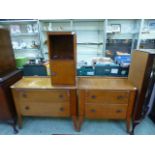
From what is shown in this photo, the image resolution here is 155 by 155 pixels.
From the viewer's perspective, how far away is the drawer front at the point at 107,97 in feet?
4.66

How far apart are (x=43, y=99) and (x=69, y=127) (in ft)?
2.00

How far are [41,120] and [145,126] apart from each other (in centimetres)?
159

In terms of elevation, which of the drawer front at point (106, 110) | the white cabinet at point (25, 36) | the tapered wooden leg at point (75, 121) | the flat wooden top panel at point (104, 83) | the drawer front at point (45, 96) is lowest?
the tapered wooden leg at point (75, 121)

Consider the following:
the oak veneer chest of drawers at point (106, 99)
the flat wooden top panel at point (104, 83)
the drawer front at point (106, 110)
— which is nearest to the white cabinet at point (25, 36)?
the flat wooden top panel at point (104, 83)

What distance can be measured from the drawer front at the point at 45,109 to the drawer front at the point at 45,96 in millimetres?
58

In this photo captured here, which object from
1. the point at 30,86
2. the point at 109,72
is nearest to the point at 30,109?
the point at 30,86

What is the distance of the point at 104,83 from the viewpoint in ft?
5.16

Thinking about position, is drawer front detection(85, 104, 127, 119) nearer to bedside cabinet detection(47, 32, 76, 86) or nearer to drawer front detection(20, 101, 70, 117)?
drawer front detection(20, 101, 70, 117)

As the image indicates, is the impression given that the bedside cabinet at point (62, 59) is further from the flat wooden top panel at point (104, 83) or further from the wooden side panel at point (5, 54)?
the wooden side panel at point (5, 54)

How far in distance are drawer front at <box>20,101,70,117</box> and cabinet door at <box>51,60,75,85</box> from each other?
299 millimetres

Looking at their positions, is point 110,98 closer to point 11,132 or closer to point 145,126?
point 145,126

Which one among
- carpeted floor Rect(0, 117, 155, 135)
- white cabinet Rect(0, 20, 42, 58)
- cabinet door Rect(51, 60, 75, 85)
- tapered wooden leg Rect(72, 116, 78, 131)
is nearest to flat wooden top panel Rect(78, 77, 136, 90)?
cabinet door Rect(51, 60, 75, 85)

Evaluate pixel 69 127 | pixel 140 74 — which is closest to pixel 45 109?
pixel 69 127

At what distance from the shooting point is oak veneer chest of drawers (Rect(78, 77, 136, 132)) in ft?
4.65
